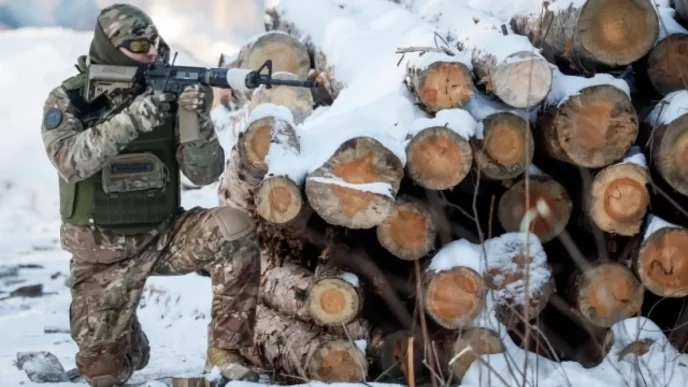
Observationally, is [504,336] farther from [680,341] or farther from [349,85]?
[349,85]

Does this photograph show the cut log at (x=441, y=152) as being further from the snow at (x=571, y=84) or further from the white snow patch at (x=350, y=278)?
the white snow patch at (x=350, y=278)

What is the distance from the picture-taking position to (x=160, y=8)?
15156mm

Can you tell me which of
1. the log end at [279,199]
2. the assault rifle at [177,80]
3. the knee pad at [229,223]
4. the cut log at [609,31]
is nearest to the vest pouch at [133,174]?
the assault rifle at [177,80]

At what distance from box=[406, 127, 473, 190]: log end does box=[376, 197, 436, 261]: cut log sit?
14 cm

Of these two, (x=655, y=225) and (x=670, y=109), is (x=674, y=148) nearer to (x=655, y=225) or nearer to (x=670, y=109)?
(x=670, y=109)

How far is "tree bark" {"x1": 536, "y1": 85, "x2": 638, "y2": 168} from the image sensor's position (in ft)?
14.4

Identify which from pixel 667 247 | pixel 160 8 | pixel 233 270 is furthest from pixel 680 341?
pixel 160 8

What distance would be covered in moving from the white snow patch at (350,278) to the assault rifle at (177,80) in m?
0.81

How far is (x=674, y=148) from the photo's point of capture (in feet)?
14.3

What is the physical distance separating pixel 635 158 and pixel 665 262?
42 cm

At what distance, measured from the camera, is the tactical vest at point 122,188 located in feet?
16.1

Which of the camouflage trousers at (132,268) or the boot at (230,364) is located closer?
the boot at (230,364)

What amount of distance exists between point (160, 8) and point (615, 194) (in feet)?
37.9

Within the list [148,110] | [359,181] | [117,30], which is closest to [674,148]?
[359,181]
